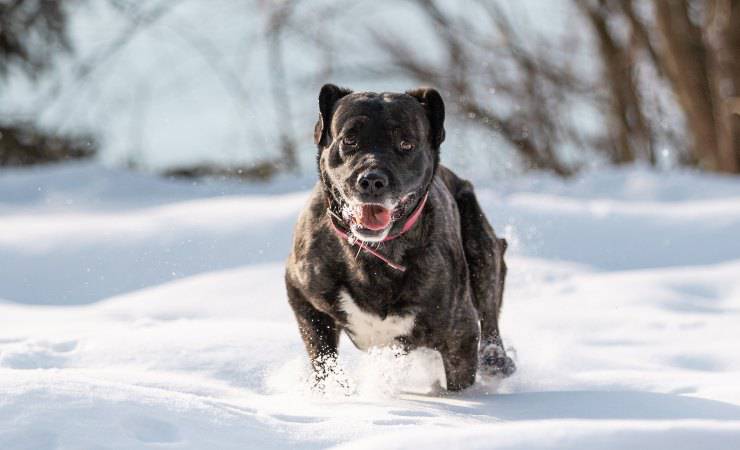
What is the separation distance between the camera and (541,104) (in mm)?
16594

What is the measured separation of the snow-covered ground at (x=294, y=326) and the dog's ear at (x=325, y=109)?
91cm

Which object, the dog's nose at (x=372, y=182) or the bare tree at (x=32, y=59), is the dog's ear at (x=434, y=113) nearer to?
the dog's nose at (x=372, y=182)

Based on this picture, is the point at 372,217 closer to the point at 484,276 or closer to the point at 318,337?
the point at 318,337

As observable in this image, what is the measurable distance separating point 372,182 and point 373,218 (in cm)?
21

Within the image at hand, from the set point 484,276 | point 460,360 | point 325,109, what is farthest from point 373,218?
point 484,276

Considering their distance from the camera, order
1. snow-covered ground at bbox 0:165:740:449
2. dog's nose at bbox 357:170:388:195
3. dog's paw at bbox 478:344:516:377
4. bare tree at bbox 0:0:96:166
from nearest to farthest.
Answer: snow-covered ground at bbox 0:165:740:449
dog's nose at bbox 357:170:388:195
dog's paw at bbox 478:344:516:377
bare tree at bbox 0:0:96:166

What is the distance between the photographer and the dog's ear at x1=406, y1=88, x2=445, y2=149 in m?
4.86

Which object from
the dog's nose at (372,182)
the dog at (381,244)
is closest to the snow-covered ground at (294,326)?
the dog at (381,244)

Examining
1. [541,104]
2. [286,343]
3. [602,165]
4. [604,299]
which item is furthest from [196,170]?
[286,343]

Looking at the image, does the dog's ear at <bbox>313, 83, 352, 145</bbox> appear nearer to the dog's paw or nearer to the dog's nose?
the dog's nose

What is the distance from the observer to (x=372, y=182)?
4.35 m

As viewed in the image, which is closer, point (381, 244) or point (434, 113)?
point (381, 244)

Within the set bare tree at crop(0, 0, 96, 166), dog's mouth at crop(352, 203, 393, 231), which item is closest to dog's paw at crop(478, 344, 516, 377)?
dog's mouth at crop(352, 203, 393, 231)

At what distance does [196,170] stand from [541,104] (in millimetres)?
4983
